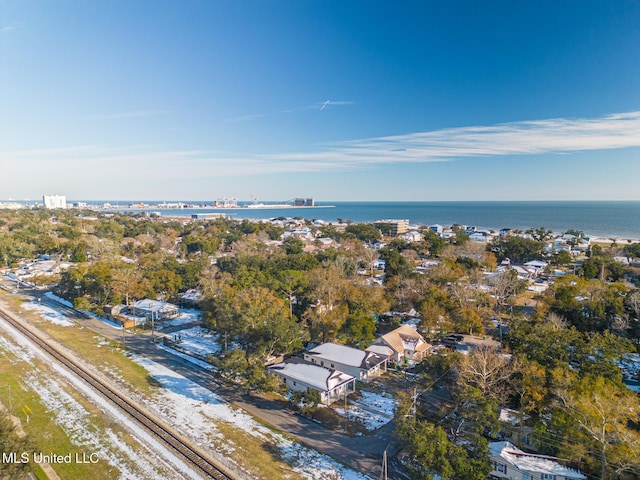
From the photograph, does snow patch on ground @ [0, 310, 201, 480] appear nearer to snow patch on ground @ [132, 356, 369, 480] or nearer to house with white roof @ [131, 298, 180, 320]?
snow patch on ground @ [132, 356, 369, 480]

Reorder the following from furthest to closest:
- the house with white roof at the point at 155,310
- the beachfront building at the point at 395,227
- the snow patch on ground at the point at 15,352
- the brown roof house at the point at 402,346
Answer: the beachfront building at the point at 395,227, the house with white roof at the point at 155,310, the brown roof house at the point at 402,346, the snow patch on ground at the point at 15,352

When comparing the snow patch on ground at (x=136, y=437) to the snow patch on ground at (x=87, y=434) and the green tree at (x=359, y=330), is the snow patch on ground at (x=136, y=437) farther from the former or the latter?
the green tree at (x=359, y=330)

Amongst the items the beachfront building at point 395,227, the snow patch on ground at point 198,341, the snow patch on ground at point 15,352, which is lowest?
the snow patch on ground at point 198,341

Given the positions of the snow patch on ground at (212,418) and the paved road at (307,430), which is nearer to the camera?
the snow patch on ground at (212,418)

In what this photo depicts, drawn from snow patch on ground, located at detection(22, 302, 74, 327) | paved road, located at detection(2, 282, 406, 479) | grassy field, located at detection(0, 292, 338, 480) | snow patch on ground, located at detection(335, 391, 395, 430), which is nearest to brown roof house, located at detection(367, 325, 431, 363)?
snow patch on ground, located at detection(335, 391, 395, 430)

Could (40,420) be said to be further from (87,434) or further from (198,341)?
(198,341)

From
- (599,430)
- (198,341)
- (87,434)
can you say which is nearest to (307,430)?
(87,434)

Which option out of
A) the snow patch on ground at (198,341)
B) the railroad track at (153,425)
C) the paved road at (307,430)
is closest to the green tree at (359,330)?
the paved road at (307,430)
